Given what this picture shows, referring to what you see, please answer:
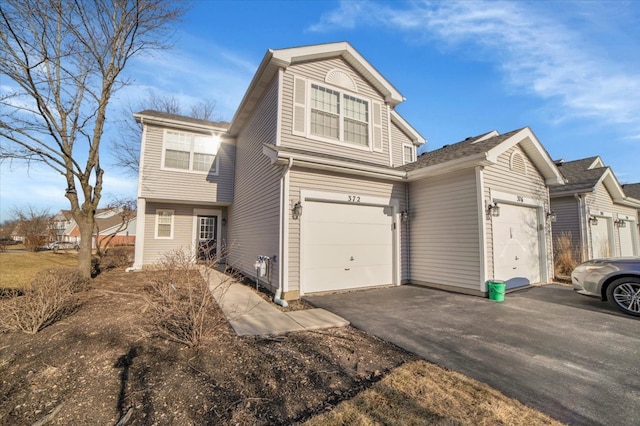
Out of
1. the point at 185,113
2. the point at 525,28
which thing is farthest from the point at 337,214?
the point at 185,113

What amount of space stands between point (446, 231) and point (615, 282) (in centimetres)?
334

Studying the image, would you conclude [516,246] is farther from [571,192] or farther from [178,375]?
[178,375]

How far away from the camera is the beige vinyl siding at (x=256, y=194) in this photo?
283 inches

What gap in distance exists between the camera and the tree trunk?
27.8ft

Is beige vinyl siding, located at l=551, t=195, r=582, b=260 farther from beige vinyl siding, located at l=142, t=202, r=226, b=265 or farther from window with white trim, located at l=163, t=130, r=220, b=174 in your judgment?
beige vinyl siding, located at l=142, t=202, r=226, b=265

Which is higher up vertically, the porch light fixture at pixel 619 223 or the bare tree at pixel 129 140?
the bare tree at pixel 129 140

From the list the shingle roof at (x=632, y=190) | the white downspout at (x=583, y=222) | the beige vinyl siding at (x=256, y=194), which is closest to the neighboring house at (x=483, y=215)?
the white downspout at (x=583, y=222)

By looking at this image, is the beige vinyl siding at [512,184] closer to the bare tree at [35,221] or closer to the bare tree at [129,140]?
the bare tree at [129,140]

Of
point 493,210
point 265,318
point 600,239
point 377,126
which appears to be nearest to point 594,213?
point 600,239

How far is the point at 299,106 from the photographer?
24.6 ft

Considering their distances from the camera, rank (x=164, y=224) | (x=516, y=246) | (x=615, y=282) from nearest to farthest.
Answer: (x=615, y=282), (x=516, y=246), (x=164, y=224)

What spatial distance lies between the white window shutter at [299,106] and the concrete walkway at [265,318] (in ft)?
14.2

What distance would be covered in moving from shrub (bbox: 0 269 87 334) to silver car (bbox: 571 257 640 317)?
1051 centimetres

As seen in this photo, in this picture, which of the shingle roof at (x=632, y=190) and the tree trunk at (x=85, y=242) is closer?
the tree trunk at (x=85, y=242)
